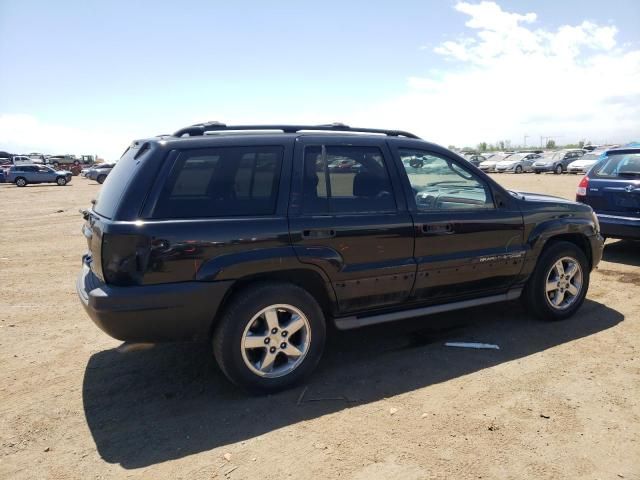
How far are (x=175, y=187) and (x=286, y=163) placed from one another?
82 centimetres

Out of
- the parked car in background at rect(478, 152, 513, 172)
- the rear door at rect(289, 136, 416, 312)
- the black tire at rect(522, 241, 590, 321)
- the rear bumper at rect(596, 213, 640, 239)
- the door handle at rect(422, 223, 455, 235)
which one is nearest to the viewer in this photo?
the rear door at rect(289, 136, 416, 312)

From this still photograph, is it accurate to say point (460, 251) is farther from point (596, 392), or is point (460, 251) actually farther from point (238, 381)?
point (238, 381)

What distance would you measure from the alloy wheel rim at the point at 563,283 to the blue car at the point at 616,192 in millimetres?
2473

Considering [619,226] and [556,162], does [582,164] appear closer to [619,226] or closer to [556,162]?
[556,162]

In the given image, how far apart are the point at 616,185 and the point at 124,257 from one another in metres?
6.75

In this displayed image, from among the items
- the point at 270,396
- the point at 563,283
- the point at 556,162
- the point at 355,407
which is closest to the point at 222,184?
the point at 270,396

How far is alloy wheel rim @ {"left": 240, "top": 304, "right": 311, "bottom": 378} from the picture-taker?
3236 millimetres

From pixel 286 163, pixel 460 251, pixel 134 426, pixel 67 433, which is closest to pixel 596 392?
pixel 460 251

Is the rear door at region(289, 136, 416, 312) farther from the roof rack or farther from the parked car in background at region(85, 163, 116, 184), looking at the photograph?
the parked car in background at region(85, 163, 116, 184)

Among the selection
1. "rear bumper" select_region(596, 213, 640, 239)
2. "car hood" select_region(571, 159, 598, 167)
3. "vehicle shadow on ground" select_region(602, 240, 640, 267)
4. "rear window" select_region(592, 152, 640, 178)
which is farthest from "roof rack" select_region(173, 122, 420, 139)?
"car hood" select_region(571, 159, 598, 167)

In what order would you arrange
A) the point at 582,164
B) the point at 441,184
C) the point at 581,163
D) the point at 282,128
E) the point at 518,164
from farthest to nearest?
the point at 518,164 → the point at 581,163 → the point at 582,164 → the point at 441,184 → the point at 282,128

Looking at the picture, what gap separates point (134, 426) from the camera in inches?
118

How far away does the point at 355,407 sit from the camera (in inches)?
124

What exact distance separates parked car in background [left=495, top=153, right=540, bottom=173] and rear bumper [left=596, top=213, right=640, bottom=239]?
34726 mm
